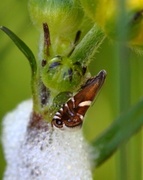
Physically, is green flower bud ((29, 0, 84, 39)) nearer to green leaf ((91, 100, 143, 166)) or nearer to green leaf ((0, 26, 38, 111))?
green leaf ((0, 26, 38, 111))

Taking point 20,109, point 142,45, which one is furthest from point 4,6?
point 142,45

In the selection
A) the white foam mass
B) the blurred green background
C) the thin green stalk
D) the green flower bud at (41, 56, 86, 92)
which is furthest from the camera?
the blurred green background

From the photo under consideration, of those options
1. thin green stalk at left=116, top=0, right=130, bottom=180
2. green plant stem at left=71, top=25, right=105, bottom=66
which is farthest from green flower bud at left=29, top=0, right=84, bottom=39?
thin green stalk at left=116, top=0, right=130, bottom=180

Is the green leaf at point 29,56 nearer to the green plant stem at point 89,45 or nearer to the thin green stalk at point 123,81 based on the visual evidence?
the green plant stem at point 89,45

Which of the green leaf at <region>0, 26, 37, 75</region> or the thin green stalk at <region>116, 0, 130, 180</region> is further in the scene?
the green leaf at <region>0, 26, 37, 75</region>

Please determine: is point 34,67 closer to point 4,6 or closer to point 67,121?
point 67,121

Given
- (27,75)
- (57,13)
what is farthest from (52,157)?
(27,75)

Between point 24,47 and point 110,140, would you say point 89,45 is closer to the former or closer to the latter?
point 24,47
